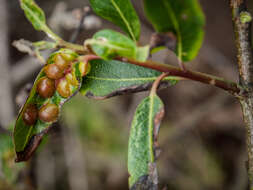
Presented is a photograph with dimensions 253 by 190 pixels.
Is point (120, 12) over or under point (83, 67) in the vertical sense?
over

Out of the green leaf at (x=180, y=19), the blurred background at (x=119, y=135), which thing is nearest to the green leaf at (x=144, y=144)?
the green leaf at (x=180, y=19)

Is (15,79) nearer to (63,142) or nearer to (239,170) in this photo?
(63,142)

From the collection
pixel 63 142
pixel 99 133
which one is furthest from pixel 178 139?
pixel 63 142

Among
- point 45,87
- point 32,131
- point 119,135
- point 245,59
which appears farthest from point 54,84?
point 119,135

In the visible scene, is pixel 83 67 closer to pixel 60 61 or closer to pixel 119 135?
pixel 60 61

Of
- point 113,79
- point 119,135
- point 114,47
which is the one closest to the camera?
point 114,47

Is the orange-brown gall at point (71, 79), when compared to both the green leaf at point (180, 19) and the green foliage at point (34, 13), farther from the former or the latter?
the green leaf at point (180, 19)

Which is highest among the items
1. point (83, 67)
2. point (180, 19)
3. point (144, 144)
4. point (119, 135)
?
point (180, 19)

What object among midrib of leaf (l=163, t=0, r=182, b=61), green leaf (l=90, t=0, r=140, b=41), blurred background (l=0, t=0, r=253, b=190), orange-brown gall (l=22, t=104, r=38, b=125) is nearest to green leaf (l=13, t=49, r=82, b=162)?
orange-brown gall (l=22, t=104, r=38, b=125)

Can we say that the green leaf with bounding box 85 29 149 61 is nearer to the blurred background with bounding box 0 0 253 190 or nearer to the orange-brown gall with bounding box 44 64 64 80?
the orange-brown gall with bounding box 44 64 64 80
